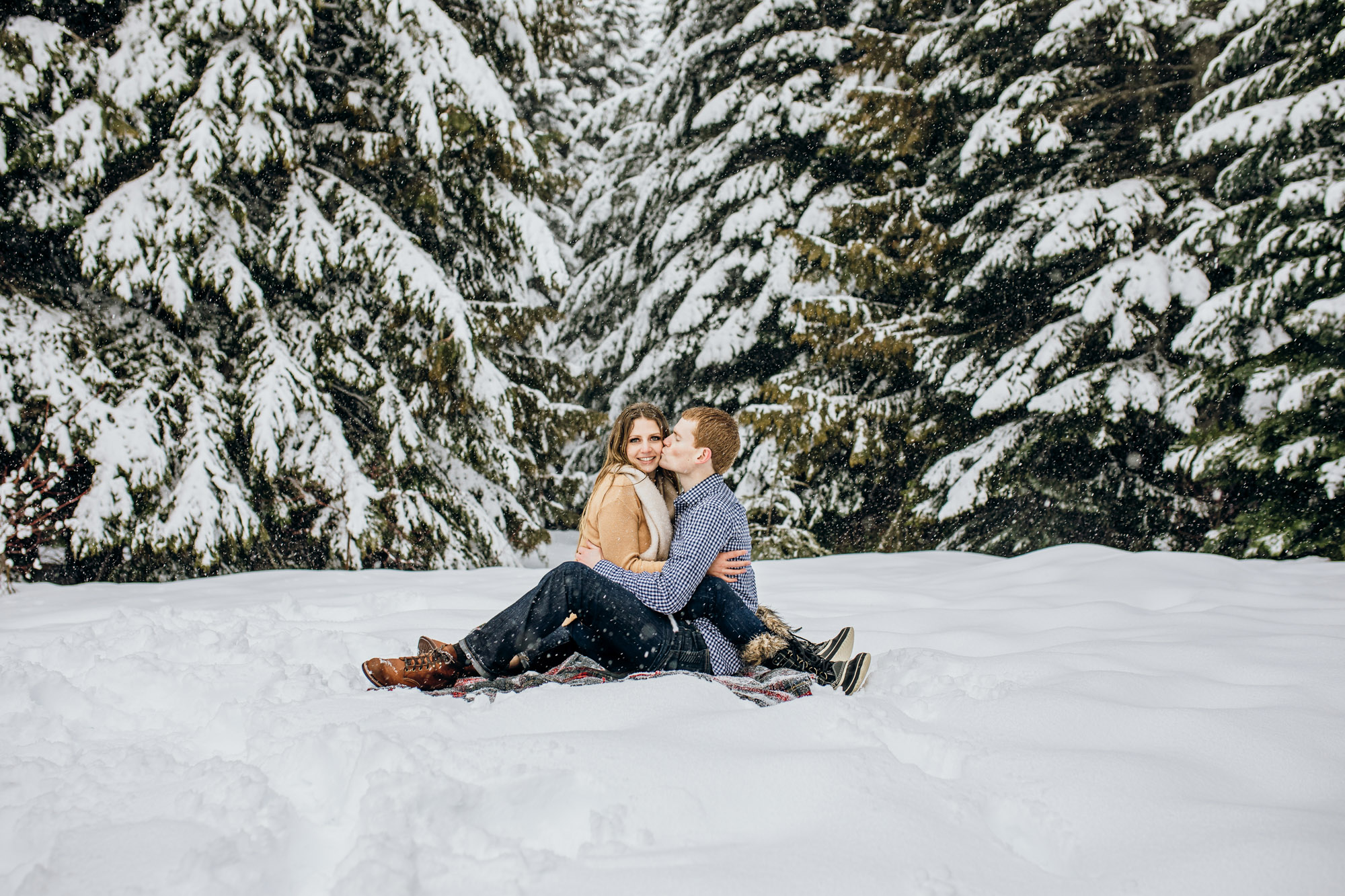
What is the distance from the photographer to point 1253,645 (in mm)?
2773

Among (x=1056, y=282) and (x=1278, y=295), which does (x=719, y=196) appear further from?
(x=1278, y=295)

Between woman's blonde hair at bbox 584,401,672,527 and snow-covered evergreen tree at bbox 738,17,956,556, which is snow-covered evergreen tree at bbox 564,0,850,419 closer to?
snow-covered evergreen tree at bbox 738,17,956,556

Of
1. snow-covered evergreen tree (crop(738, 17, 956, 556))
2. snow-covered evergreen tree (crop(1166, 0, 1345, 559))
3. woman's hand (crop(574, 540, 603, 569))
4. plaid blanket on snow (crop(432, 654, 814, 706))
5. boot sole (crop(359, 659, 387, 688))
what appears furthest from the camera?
snow-covered evergreen tree (crop(738, 17, 956, 556))

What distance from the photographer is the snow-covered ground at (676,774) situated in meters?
1.36

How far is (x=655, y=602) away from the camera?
263 centimetres

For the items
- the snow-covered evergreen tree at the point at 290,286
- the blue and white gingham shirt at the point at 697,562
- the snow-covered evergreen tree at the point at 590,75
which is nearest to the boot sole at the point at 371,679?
the blue and white gingham shirt at the point at 697,562

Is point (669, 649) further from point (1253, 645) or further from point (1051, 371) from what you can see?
point (1051, 371)

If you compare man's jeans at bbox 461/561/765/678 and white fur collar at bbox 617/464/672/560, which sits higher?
white fur collar at bbox 617/464/672/560

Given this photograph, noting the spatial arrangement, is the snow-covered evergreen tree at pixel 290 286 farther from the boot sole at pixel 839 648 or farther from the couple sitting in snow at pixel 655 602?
the boot sole at pixel 839 648

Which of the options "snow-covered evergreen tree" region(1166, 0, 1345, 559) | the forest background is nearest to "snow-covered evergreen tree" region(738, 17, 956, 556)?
the forest background

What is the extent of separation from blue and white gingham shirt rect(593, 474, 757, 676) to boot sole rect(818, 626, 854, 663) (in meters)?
0.32

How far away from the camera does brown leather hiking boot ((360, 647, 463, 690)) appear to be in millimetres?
2469

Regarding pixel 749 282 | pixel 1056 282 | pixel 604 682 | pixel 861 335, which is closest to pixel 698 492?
pixel 604 682

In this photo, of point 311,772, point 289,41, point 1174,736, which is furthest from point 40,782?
point 289,41
